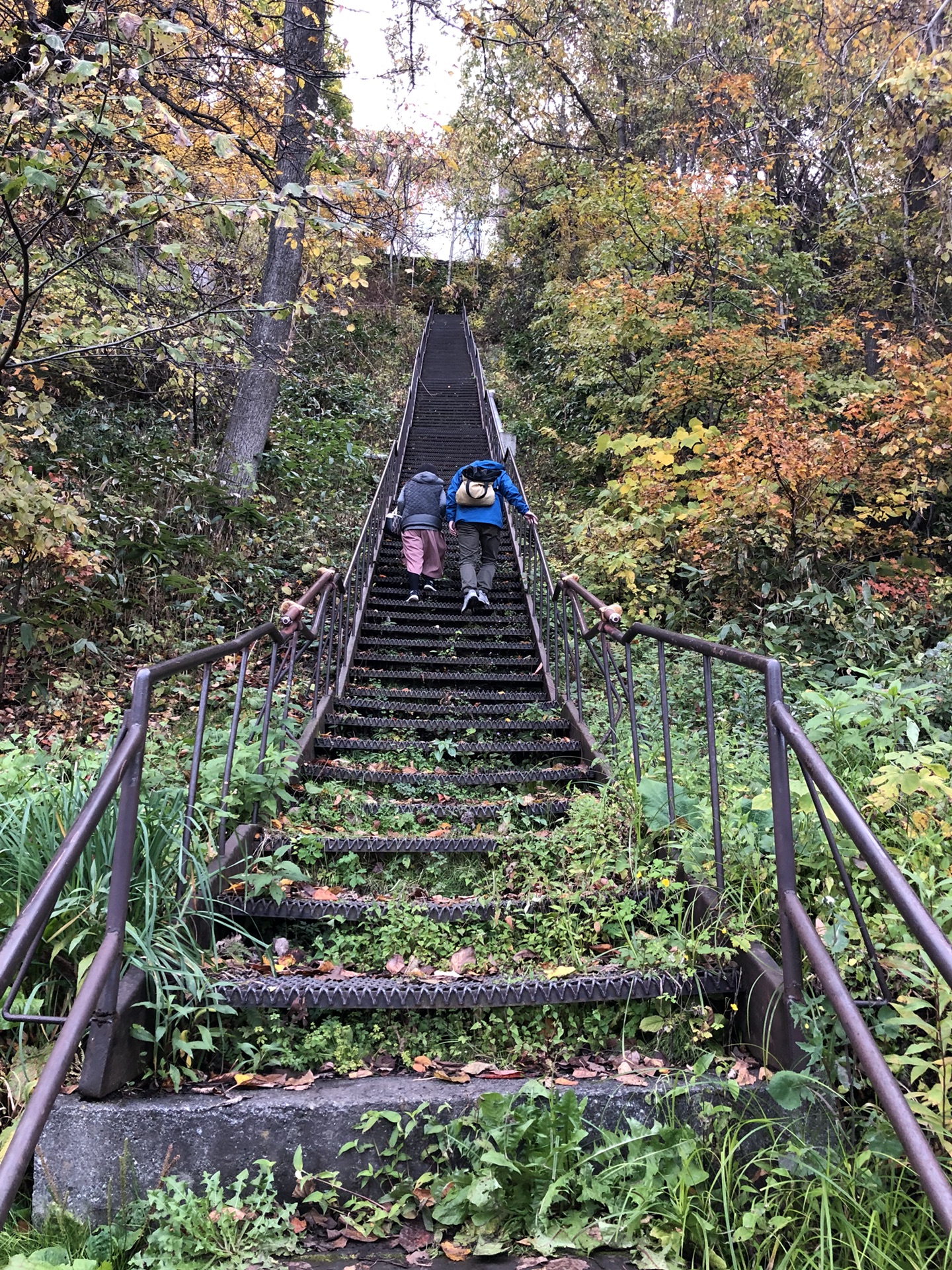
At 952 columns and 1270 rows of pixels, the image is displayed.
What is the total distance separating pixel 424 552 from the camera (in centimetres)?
747

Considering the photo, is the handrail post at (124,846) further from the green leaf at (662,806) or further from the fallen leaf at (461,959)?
the green leaf at (662,806)

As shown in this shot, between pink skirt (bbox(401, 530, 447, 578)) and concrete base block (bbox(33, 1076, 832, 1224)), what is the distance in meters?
5.54

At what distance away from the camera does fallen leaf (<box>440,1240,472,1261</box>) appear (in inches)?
70.2

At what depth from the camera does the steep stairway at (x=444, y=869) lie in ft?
7.79

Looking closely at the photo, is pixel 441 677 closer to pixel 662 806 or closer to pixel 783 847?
pixel 662 806

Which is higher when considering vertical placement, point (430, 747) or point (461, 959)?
point (430, 747)

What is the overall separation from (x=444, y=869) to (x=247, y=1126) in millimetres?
1524

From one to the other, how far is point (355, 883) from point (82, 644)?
3.48m

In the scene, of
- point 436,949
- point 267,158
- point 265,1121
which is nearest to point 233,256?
point 267,158

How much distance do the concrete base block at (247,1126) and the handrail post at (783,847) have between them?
0.88 feet

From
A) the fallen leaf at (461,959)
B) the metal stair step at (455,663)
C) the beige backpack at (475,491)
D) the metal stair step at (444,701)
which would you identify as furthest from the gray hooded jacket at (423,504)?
the fallen leaf at (461,959)

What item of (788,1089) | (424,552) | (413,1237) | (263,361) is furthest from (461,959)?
(263,361)

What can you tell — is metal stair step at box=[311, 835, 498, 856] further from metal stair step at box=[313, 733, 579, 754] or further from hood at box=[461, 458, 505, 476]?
hood at box=[461, 458, 505, 476]

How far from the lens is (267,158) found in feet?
12.7
